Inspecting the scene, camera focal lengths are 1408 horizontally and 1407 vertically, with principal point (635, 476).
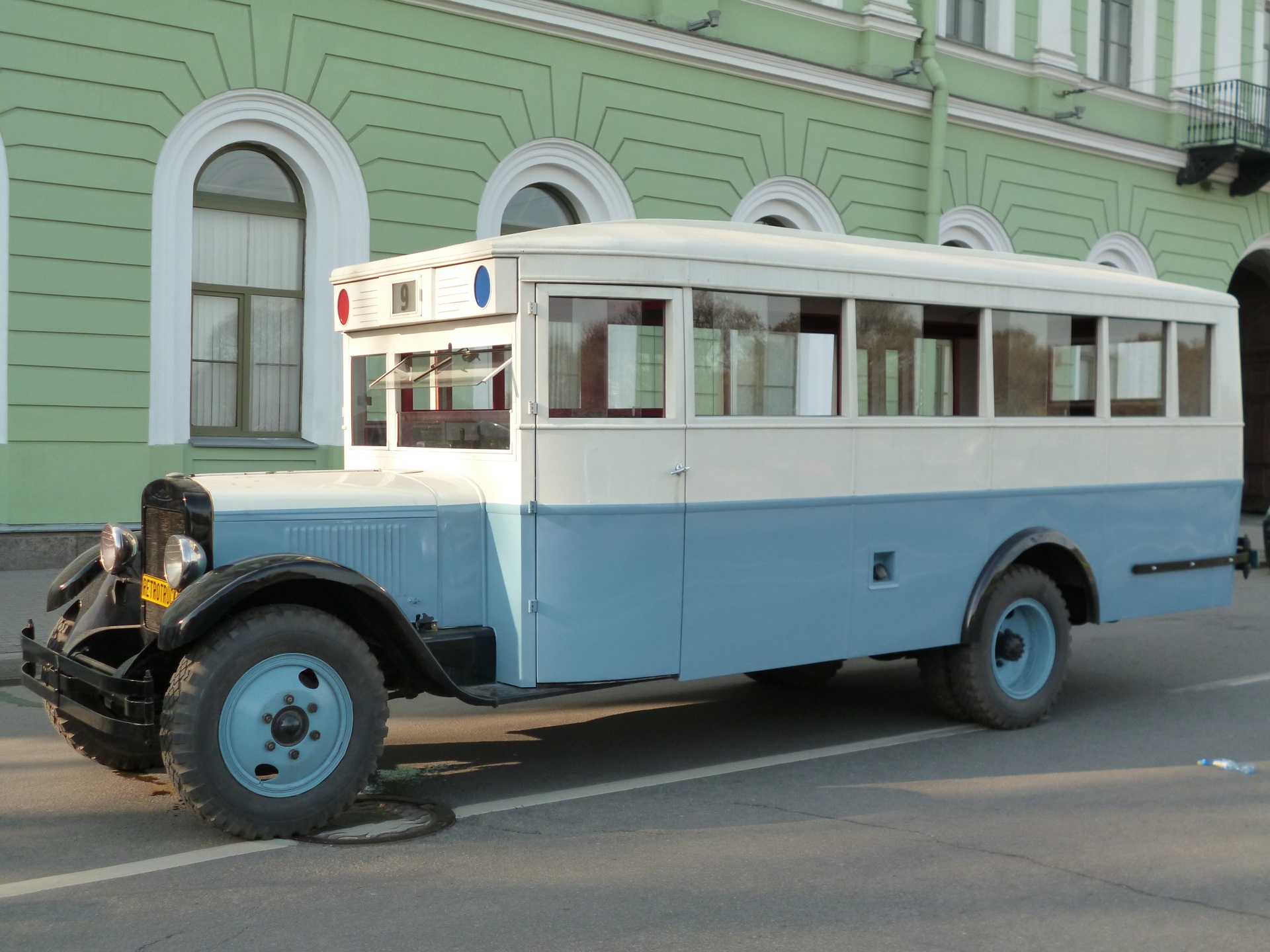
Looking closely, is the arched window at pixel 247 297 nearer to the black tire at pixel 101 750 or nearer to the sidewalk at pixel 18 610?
the sidewalk at pixel 18 610

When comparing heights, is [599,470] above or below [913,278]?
below

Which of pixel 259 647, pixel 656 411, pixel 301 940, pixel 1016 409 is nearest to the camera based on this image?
pixel 301 940

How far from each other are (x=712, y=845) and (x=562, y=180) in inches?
434

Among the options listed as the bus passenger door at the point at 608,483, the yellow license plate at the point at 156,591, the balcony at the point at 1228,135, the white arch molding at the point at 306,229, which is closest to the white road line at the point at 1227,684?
the bus passenger door at the point at 608,483

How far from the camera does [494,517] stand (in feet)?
19.2

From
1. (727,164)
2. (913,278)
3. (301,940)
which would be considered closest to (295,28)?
(727,164)

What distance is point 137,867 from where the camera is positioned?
4.77 m

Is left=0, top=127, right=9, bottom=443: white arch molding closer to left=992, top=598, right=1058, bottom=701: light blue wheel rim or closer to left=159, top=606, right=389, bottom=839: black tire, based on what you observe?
left=159, top=606, right=389, bottom=839: black tire

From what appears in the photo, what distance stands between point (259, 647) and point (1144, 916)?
10.3 ft

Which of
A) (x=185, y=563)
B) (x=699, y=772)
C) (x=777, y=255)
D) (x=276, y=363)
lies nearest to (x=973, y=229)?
(x=276, y=363)

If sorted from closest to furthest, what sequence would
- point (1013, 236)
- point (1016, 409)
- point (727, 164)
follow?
point (1016, 409)
point (727, 164)
point (1013, 236)

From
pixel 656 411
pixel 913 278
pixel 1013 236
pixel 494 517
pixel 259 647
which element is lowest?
pixel 259 647

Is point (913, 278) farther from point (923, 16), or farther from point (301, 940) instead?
point (923, 16)

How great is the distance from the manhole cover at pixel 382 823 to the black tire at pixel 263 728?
0.25ft
